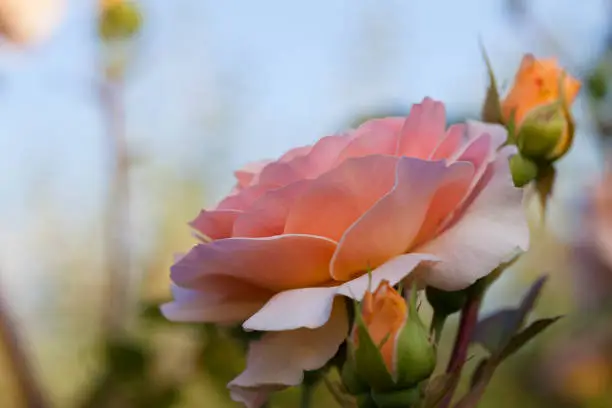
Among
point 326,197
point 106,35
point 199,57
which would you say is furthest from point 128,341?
point 199,57

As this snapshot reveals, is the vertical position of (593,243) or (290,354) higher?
(290,354)

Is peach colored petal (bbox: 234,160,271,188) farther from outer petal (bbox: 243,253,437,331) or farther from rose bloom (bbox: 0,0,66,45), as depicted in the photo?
rose bloom (bbox: 0,0,66,45)

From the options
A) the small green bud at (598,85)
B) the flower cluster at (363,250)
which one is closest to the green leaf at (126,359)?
the flower cluster at (363,250)

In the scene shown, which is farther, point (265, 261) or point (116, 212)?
point (116, 212)

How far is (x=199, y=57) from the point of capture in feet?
3.30

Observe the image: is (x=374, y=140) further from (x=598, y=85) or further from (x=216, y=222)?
(x=598, y=85)

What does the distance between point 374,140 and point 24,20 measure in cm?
48

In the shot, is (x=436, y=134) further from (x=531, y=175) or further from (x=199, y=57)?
(x=199, y=57)

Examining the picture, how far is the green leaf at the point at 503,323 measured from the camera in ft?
0.84

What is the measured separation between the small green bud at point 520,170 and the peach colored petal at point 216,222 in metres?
0.11

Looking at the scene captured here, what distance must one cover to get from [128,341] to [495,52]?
62 cm

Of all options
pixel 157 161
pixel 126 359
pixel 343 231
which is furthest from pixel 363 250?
pixel 157 161

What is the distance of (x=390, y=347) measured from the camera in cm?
18

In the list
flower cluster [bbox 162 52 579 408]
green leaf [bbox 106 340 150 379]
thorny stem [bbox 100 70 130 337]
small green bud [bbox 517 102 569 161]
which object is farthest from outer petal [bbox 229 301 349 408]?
thorny stem [bbox 100 70 130 337]
